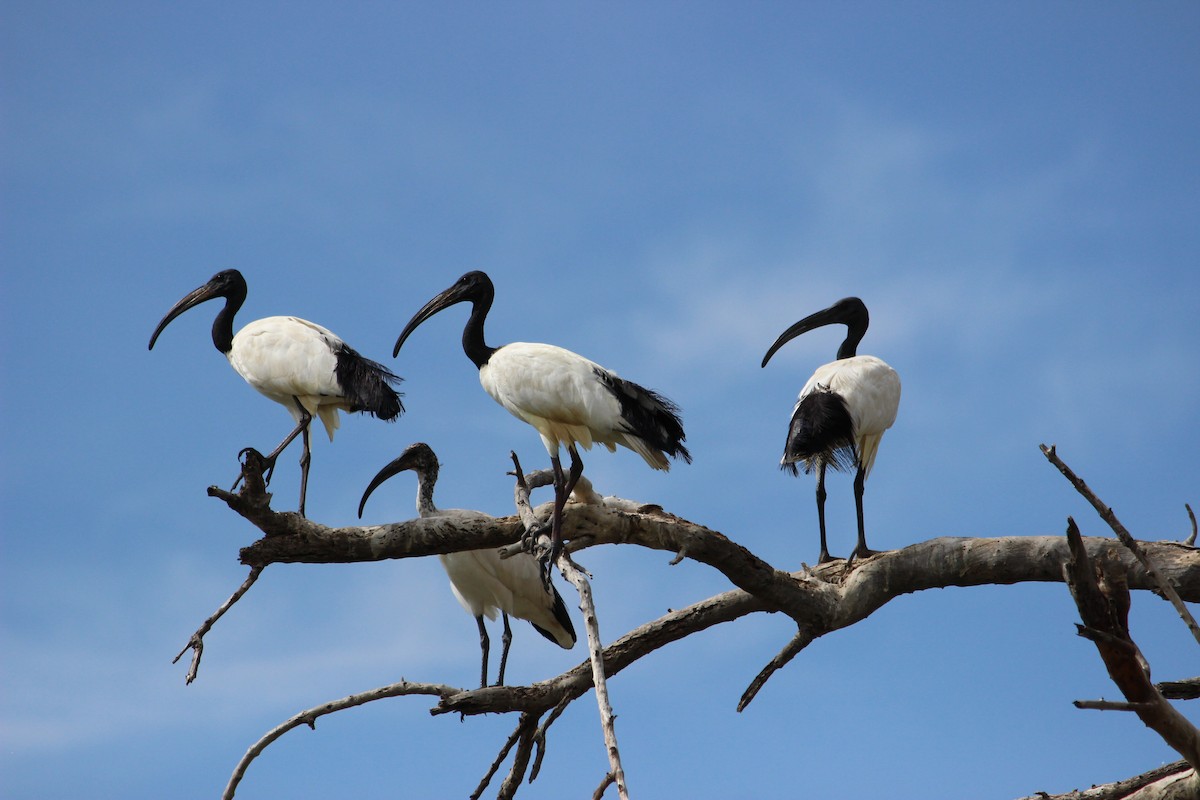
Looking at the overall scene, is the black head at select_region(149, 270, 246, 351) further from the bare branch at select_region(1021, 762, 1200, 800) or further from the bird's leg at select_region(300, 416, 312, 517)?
the bare branch at select_region(1021, 762, 1200, 800)

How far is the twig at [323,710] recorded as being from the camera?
6.18 m

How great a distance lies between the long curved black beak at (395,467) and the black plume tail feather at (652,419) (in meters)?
2.33

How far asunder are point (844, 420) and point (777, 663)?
227 centimetres

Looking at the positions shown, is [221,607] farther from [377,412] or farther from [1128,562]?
[1128,562]

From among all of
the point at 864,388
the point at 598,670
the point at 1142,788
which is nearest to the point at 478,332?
the point at 864,388

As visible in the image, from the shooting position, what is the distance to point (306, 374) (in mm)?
10375

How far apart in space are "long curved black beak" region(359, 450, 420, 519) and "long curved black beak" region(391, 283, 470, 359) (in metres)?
0.73

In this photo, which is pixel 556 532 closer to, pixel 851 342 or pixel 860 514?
pixel 860 514

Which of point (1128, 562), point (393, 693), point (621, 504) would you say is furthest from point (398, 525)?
point (1128, 562)

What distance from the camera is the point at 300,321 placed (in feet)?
35.7

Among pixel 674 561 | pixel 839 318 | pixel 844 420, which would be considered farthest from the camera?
pixel 839 318

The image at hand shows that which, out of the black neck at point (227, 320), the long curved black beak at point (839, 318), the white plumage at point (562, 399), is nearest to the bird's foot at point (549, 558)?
the white plumage at point (562, 399)

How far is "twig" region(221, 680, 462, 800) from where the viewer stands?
6.18m

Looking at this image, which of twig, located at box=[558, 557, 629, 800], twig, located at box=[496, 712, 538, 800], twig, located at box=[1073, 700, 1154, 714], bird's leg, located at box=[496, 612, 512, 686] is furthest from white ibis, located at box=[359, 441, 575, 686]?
twig, located at box=[1073, 700, 1154, 714]
